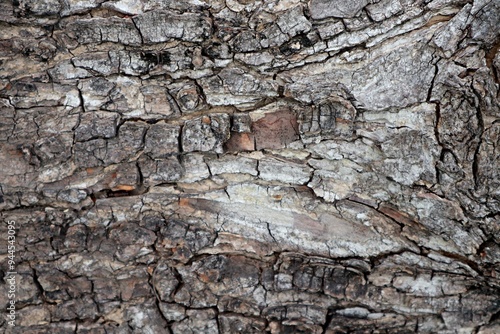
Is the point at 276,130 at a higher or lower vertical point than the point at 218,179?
higher

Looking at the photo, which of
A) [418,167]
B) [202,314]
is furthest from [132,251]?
[418,167]

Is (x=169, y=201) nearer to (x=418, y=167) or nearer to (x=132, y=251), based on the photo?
(x=132, y=251)

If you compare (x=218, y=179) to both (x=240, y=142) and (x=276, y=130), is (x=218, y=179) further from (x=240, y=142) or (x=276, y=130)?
(x=276, y=130)

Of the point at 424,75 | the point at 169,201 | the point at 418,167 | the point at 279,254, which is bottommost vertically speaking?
the point at 279,254

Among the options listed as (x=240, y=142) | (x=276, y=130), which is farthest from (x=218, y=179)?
(x=276, y=130)
